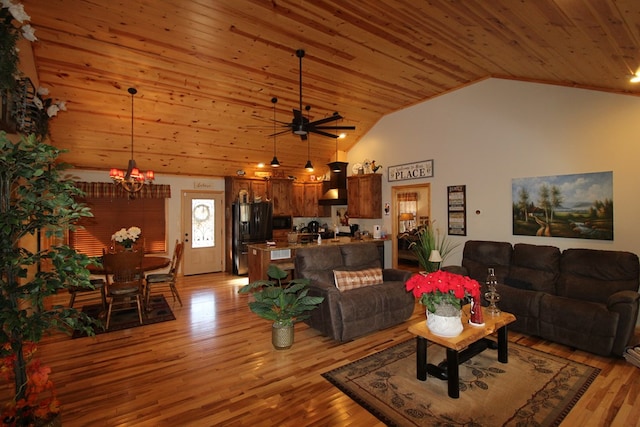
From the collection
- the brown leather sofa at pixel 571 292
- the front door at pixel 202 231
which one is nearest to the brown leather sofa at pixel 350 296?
the brown leather sofa at pixel 571 292

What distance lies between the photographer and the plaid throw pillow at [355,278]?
3895 mm

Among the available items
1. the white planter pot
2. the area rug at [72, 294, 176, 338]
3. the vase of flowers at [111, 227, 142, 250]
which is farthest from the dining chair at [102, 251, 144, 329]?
the white planter pot

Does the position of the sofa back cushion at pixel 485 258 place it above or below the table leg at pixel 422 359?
above

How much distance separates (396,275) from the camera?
4.35 m

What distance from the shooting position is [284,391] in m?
2.59

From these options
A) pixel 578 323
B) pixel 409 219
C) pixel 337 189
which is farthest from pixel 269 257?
pixel 409 219

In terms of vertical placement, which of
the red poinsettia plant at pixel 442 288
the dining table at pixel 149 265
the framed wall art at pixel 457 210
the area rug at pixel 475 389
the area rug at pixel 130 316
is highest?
the framed wall art at pixel 457 210

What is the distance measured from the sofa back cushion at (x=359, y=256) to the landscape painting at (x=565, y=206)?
221cm

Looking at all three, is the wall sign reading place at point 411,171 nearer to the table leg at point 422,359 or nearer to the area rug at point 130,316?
the table leg at point 422,359

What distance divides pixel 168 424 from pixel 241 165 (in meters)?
5.78

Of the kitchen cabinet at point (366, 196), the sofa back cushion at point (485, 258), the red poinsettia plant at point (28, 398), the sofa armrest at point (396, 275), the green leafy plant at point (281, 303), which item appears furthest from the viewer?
the kitchen cabinet at point (366, 196)

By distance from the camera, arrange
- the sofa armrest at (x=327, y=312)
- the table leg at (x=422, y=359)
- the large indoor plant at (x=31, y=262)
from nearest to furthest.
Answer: the large indoor plant at (x=31, y=262) < the table leg at (x=422, y=359) < the sofa armrest at (x=327, y=312)

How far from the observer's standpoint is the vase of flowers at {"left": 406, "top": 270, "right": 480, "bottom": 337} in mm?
2506

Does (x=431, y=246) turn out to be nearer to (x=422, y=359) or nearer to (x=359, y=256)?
(x=359, y=256)
